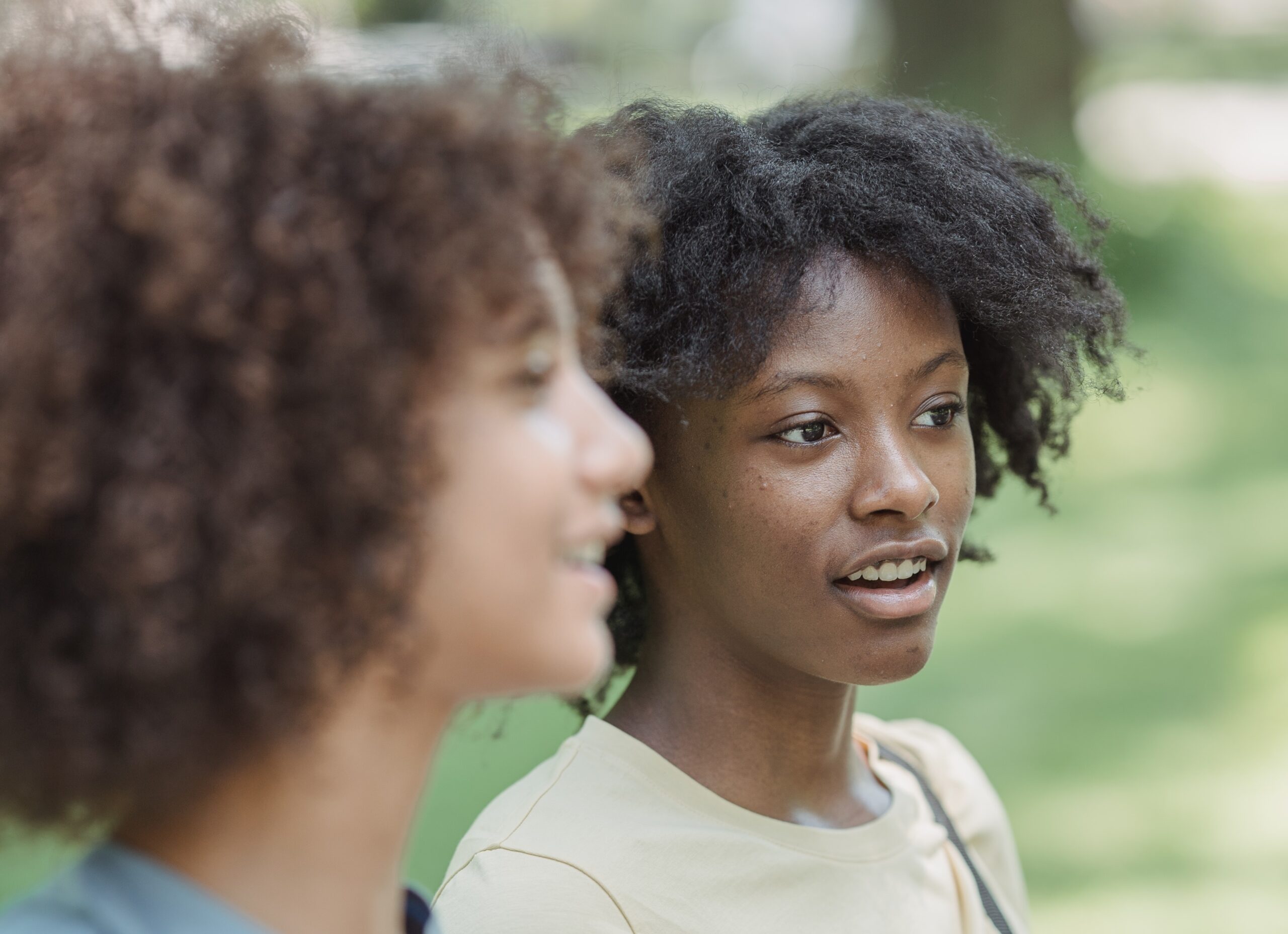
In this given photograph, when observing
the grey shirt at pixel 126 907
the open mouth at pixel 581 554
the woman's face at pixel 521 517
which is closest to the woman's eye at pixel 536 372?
the woman's face at pixel 521 517

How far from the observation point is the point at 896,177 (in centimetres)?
201

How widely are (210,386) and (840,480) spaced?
3.34 feet

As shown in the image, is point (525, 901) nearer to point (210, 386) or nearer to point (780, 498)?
point (780, 498)

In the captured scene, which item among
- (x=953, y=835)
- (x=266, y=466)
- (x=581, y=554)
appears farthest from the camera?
(x=953, y=835)

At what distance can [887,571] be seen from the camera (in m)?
1.91

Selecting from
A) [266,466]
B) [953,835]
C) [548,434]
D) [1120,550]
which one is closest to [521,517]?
[548,434]

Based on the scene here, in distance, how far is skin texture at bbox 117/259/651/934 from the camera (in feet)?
3.84

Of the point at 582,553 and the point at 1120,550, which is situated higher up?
the point at 1120,550

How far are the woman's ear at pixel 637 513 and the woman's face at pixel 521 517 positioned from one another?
0.81m

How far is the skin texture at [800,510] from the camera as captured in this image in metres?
1.89

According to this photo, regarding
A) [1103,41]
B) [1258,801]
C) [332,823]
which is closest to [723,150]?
[332,823]

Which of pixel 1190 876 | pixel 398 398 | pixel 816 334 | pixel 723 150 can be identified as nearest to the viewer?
pixel 398 398

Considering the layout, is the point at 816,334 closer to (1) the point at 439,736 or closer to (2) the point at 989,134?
(2) the point at 989,134

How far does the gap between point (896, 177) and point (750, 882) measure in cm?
102
